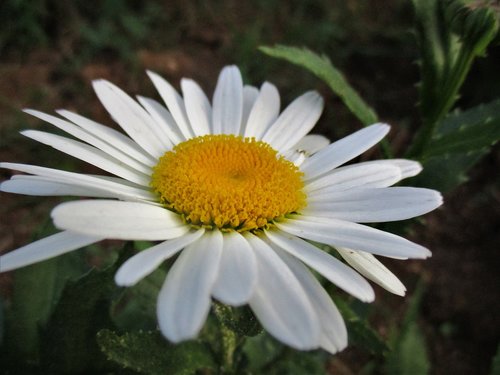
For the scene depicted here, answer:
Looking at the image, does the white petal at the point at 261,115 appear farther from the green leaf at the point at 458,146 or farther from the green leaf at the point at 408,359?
the green leaf at the point at 408,359

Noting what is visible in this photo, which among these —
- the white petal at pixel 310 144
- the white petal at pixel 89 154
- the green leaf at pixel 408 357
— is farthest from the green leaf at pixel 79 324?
the green leaf at pixel 408 357

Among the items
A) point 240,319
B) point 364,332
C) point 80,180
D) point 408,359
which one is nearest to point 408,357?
point 408,359

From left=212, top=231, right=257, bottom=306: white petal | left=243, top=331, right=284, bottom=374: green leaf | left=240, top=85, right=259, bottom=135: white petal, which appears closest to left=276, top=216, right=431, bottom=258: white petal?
left=212, top=231, right=257, bottom=306: white petal

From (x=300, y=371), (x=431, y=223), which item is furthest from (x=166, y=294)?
(x=431, y=223)

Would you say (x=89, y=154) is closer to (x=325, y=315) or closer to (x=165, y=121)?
(x=165, y=121)

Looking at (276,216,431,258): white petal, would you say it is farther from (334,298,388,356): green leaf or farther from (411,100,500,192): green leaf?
(411,100,500,192): green leaf

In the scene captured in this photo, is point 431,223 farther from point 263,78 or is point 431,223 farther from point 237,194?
point 237,194
